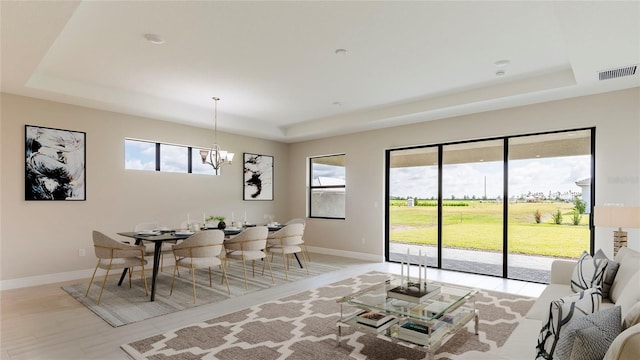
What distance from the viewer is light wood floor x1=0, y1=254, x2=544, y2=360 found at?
2.72 meters

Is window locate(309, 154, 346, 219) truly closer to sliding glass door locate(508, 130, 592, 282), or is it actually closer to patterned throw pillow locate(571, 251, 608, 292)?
sliding glass door locate(508, 130, 592, 282)

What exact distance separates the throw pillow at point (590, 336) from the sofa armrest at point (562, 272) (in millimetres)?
2104

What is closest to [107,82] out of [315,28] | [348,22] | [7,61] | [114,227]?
[7,61]

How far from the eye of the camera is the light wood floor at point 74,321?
8.91 ft

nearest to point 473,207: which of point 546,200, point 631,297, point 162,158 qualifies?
point 546,200

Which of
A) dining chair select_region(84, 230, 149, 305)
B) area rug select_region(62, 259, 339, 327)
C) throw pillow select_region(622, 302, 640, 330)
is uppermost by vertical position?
throw pillow select_region(622, 302, 640, 330)

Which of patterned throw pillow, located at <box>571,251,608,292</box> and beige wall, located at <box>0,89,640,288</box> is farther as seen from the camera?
beige wall, located at <box>0,89,640,288</box>

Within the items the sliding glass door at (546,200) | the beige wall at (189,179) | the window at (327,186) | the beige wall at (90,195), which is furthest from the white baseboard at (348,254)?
the sliding glass door at (546,200)

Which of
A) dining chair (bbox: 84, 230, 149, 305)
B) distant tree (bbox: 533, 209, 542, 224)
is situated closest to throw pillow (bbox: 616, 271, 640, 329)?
distant tree (bbox: 533, 209, 542, 224)

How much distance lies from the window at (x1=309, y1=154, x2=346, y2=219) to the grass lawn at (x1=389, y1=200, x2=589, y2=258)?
4.16 ft

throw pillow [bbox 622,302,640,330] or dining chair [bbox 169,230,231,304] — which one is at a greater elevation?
throw pillow [bbox 622,302,640,330]

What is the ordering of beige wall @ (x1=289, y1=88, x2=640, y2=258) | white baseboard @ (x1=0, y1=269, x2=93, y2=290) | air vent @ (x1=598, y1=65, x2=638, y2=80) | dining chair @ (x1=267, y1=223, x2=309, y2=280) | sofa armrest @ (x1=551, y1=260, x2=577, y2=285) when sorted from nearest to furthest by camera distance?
sofa armrest @ (x1=551, y1=260, x2=577, y2=285) → air vent @ (x1=598, y1=65, x2=638, y2=80) → beige wall @ (x1=289, y1=88, x2=640, y2=258) → white baseboard @ (x1=0, y1=269, x2=93, y2=290) → dining chair @ (x1=267, y1=223, x2=309, y2=280)

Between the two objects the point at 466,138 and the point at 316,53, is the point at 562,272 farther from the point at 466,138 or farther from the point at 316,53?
the point at 316,53

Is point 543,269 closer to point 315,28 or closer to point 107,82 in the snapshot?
point 315,28
